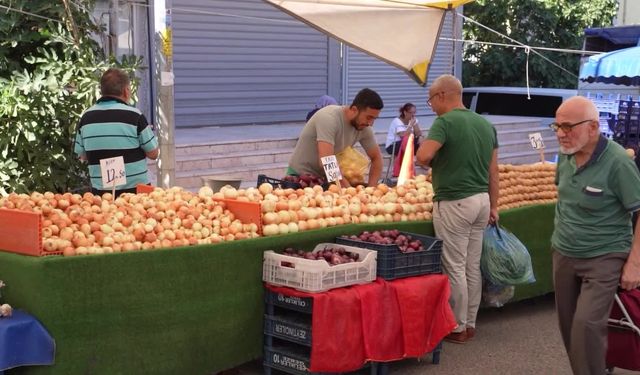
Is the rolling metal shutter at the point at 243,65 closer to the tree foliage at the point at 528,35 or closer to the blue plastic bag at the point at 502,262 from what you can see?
the blue plastic bag at the point at 502,262

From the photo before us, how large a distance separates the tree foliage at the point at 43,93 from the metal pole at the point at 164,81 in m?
0.92

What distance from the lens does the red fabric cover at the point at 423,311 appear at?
544 centimetres

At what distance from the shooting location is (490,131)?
20.3 ft

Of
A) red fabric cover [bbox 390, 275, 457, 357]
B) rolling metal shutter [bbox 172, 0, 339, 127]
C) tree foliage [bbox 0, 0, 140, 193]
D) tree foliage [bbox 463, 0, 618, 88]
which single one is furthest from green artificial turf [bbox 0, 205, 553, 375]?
tree foliage [bbox 463, 0, 618, 88]

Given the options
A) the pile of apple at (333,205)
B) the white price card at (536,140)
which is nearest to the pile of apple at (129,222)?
the pile of apple at (333,205)

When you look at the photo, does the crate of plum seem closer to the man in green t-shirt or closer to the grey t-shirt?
the man in green t-shirt

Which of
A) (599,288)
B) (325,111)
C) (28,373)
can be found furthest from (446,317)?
(28,373)

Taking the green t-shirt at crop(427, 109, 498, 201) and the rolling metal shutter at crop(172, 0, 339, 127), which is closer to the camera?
the green t-shirt at crop(427, 109, 498, 201)

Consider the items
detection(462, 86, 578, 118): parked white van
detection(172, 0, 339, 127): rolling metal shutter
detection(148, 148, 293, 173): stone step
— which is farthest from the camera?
detection(462, 86, 578, 118): parked white van

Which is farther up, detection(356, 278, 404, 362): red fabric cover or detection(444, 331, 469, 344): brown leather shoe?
detection(356, 278, 404, 362): red fabric cover

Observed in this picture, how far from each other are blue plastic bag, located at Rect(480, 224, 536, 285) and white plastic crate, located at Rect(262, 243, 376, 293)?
146 cm

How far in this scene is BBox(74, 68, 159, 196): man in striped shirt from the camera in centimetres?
619

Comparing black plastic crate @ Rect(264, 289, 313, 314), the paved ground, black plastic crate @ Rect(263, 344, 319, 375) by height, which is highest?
black plastic crate @ Rect(264, 289, 313, 314)

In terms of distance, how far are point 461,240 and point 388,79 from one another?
13.3 metres
